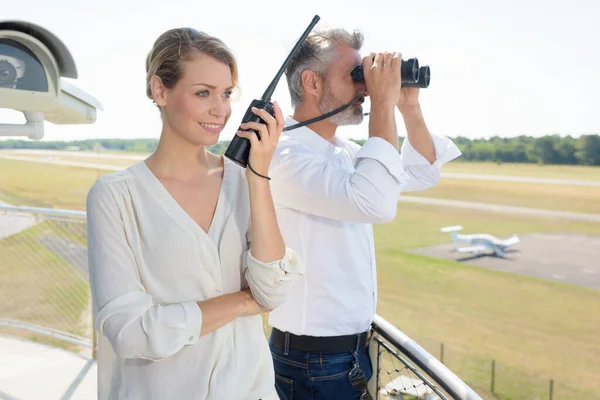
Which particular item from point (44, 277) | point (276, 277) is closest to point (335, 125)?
point (276, 277)

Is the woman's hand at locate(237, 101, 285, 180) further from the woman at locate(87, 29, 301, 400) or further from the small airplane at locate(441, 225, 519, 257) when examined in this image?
the small airplane at locate(441, 225, 519, 257)

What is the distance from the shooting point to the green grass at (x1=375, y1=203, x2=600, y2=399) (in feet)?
91.4

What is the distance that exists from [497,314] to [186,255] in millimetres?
37493

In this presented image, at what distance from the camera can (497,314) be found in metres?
35.3

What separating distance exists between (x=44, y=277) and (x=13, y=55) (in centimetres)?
238

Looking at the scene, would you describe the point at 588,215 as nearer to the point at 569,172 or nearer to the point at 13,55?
the point at 569,172

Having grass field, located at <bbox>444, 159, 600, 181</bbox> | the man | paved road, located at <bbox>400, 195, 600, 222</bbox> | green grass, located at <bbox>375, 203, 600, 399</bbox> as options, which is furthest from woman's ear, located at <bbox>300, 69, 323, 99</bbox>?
grass field, located at <bbox>444, 159, 600, 181</bbox>

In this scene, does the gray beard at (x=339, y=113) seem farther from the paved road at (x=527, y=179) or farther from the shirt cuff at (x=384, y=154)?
the paved road at (x=527, y=179)

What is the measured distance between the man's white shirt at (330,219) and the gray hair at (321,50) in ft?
0.30

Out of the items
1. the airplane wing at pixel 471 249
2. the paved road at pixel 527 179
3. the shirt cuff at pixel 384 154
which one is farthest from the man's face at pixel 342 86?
the paved road at pixel 527 179

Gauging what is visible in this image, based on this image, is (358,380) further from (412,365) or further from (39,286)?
(39,286)

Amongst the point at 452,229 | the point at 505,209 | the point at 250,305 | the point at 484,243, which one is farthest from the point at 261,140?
the point at 505,209

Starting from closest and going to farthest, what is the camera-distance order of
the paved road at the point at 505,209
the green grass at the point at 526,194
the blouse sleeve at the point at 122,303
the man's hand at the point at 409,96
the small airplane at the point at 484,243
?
the blouse sleeve at the point at 122,303 < the man's hand at the point at 409,96 < the small airplane at the point at 484,243 < the paved road at the point at 505,209 < the green grass at the point at 526,194

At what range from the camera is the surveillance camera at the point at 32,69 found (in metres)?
0.75
